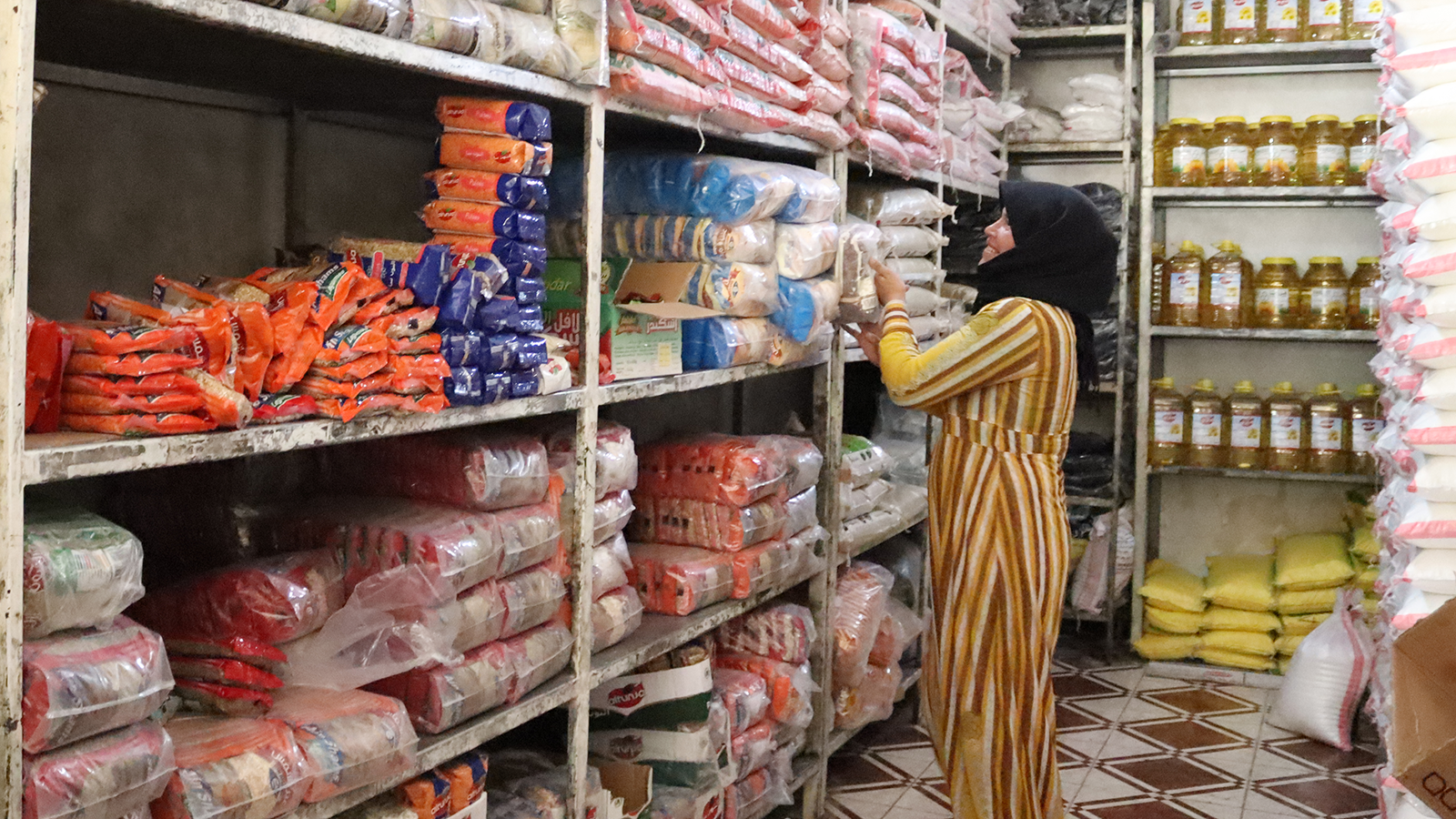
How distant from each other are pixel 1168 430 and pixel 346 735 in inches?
156

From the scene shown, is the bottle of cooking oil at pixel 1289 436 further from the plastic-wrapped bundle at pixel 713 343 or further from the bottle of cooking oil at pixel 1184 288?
the plastic-wrapped bundle at pixel 713 343

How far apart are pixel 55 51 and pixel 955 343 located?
163 centimetres

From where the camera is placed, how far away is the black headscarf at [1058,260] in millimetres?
2740

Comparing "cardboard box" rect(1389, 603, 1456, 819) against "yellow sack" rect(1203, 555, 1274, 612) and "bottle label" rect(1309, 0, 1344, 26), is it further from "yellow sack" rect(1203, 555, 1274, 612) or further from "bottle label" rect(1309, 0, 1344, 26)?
"bottle label" rect(1309, 0, 1344, 26)

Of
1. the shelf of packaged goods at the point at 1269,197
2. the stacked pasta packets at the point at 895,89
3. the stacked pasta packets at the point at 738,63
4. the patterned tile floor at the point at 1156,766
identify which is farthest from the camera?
the shelf of packaged goods at the point at 1269,197

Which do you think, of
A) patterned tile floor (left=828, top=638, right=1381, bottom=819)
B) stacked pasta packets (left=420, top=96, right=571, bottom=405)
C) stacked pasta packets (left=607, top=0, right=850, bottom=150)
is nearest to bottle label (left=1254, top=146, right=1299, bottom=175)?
patterned tile floor (left=828, top=638, right=1381, bottom=819)

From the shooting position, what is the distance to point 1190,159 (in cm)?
489

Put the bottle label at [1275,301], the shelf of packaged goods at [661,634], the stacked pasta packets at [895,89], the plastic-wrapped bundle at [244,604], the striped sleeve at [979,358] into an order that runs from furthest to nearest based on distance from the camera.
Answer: the bottle label at [1275,301] → the stacked pasta packets at [895,89] → the striped sleeve at [979,358] → the shelf of packaged goods at [661,634] → the plastic-wrapped bundle at [244,604]

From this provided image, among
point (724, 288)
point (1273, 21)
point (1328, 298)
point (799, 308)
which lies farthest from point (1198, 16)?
point (724, 288)

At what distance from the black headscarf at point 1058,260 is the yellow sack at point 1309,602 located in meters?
2.37

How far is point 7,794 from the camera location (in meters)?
1.22

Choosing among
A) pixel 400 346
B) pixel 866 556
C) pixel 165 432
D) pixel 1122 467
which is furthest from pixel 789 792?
pixel 1122 467

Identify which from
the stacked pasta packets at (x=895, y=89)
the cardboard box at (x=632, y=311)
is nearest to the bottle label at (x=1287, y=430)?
the stacked pasta packets at (x=895, y=89)

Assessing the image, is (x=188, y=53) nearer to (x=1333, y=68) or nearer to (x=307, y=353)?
(x=307, y=353)
